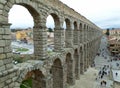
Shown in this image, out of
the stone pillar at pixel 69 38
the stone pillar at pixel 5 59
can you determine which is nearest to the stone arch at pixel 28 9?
the stone pillar at pixel 5 59

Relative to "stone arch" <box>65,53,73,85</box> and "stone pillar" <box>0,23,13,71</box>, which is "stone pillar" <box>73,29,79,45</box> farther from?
"stone pillar" <box>0,23,13,71</box>

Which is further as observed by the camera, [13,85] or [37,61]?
A: [37,61]

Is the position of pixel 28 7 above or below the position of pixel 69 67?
above

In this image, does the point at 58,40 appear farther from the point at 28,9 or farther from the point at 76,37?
the point at 76,37

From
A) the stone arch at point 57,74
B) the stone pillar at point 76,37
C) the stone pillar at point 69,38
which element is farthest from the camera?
the stone pillar at point 76,37

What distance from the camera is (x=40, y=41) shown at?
1241 cm

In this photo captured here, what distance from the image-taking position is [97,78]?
27266 millimetres

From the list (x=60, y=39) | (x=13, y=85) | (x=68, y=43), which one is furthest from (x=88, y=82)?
(x=13, y=85)

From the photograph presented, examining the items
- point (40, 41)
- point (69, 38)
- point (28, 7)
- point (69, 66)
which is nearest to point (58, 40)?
point (69, 38)

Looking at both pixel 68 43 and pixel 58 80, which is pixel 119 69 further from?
pixel 58 80

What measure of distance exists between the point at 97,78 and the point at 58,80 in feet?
39.0

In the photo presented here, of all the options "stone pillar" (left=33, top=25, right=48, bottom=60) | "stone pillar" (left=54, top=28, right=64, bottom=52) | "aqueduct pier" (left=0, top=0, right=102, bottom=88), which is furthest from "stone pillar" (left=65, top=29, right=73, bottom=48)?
"stone pillar" (left=33, top=25, right=48, bottom=60)

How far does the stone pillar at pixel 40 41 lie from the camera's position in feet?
40.3

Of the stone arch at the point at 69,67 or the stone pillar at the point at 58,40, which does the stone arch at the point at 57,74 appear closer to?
the stone pillar at the point at 58,40
